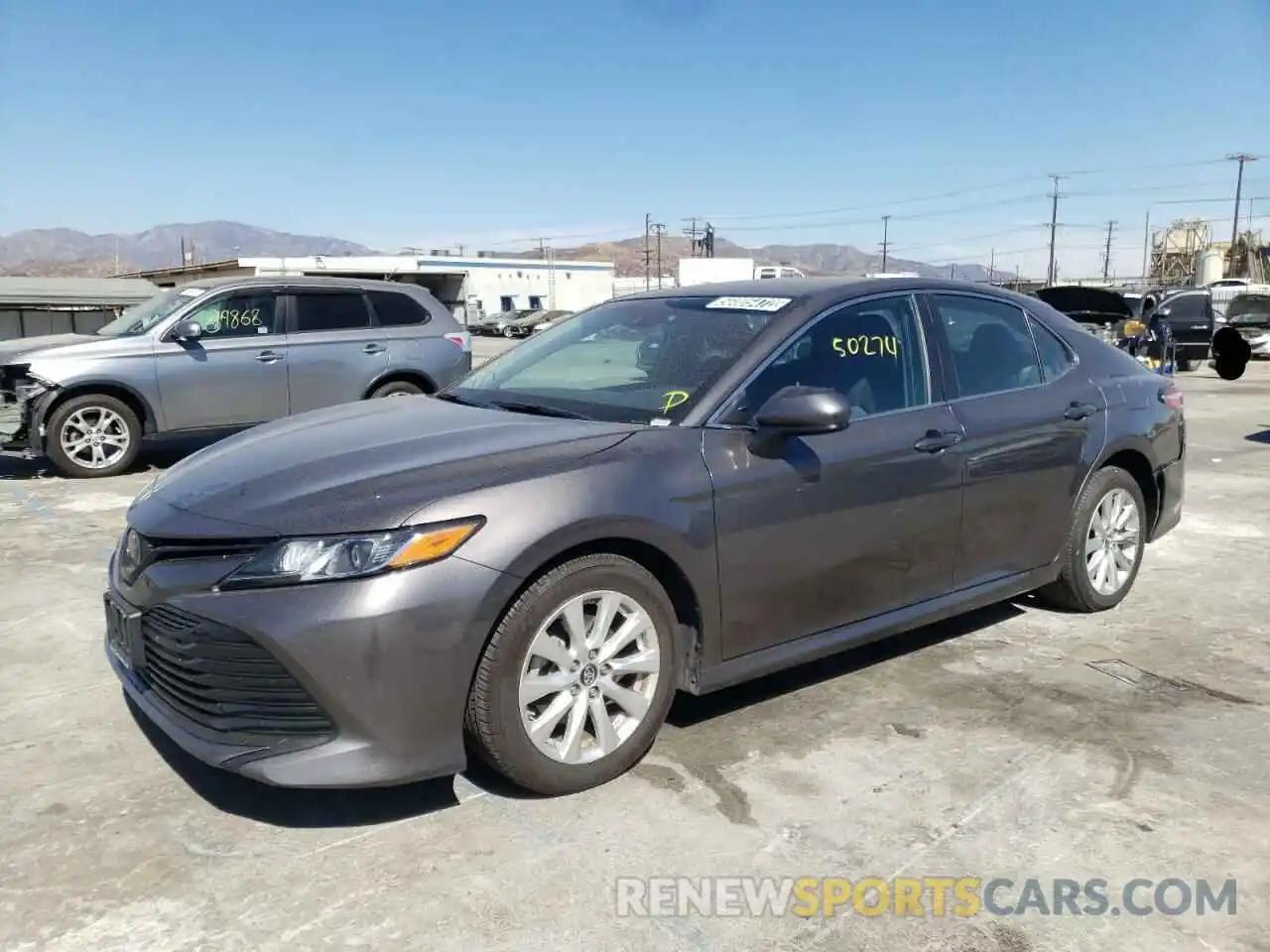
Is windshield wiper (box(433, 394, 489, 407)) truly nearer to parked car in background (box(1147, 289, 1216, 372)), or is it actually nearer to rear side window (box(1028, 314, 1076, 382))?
rear side window (box(1028, 314, 1076, 382))

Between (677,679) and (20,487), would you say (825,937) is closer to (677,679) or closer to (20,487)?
(677,679)

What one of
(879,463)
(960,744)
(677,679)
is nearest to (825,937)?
(677,679)

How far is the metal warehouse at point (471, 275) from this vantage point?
59438mm

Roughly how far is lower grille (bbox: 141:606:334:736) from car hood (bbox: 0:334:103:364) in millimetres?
6712

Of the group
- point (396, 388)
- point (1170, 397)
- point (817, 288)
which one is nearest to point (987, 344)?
point (817, 288)

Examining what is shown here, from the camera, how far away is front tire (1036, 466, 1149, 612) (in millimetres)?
4691

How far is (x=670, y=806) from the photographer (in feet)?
10.1

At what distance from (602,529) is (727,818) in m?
0.91

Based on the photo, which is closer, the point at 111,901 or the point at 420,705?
the point at 111,901

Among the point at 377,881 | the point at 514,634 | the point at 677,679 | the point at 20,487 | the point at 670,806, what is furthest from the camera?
the point at 20,487

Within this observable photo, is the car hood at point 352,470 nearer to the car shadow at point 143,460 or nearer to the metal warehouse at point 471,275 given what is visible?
the car shadow at point 143,460

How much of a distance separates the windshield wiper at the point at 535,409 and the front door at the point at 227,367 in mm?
5720

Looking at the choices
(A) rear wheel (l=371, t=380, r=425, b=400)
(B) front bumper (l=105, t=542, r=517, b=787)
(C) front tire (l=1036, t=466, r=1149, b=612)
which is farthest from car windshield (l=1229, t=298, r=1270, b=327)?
(B) front bumper (l=105, t=542, r=517, b=787)

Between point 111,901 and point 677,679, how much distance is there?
5.51 feet
